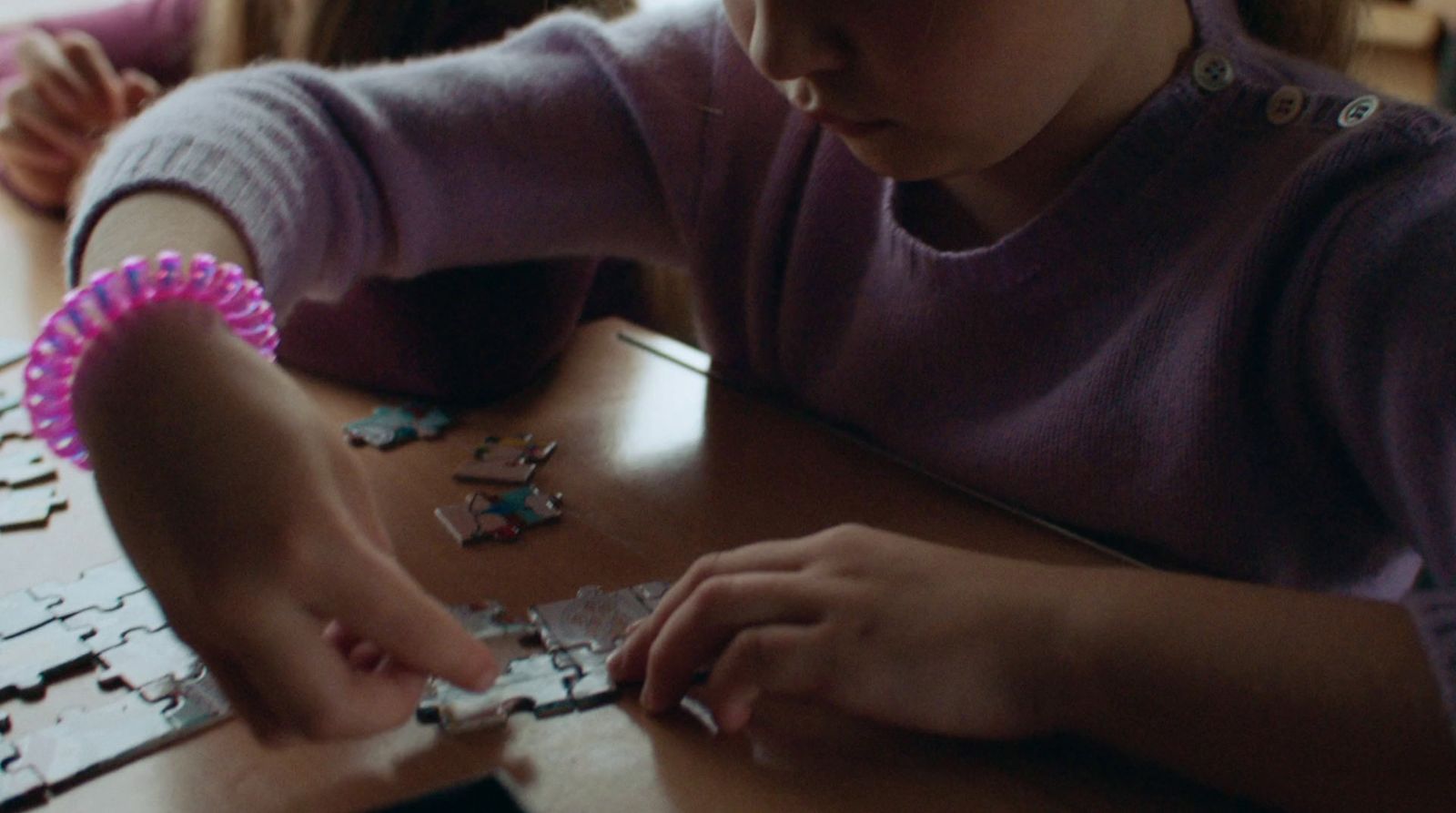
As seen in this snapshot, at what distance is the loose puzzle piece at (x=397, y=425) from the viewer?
894 mm

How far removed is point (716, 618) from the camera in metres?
0.63

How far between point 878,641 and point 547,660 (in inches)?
7.1

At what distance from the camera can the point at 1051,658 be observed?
0.60 metres

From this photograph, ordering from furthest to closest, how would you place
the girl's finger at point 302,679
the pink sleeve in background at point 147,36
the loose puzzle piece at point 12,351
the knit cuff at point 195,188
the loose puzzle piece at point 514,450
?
the pink sleeve in background at point 147,36 → the loose puzzle piece at point 12,351 → the loose puzzle piece at point 514,450 → the knit cuff at point 195,188 → the girl's finger at point 302,679

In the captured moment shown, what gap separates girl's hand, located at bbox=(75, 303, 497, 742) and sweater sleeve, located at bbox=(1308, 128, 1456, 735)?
0.50 m

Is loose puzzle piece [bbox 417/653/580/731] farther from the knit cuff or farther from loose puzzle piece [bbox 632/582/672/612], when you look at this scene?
the knit cuff

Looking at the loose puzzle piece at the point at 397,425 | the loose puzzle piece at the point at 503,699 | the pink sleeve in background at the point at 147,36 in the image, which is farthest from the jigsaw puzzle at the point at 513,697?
the pink sleeve in background at the point at 147,36

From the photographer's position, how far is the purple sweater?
0.68 meters

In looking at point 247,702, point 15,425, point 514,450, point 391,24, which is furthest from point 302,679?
point 391,24

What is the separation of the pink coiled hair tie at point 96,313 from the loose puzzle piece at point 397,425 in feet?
0.81

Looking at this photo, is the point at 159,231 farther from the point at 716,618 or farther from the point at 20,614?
the point at 716,618

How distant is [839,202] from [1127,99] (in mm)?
250

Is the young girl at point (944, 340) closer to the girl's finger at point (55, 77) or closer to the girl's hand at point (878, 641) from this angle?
the girl's hand at point (878, 641)

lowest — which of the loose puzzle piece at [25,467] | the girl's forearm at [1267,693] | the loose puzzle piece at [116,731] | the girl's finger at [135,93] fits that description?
the loose puzzle piece at [25,467]
